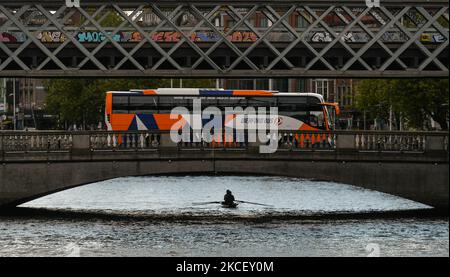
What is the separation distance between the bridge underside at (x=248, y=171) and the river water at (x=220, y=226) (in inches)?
48.3

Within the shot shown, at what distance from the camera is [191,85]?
140m

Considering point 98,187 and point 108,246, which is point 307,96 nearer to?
point 98,187

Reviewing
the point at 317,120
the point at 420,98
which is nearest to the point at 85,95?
the point at 420,98

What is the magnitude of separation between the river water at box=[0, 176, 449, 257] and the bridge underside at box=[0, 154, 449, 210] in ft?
4.02

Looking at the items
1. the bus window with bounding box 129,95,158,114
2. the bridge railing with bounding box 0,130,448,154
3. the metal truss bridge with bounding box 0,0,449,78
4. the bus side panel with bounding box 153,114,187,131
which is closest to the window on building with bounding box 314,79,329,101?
the bus side panel with bounding box 153,114,187,131

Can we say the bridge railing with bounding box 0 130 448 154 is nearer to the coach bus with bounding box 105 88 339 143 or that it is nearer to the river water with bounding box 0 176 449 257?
the river water with bounding box 0 176 449 257

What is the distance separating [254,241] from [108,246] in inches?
205

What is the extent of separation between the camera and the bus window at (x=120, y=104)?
8525 cm

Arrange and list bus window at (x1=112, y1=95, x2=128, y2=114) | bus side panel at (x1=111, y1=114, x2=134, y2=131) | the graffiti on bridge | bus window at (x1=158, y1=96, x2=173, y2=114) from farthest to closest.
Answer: bus window at (x1=158, y1=96, x2=173, y2=114) < bus window at (x1=112, y1=95, x2=128, y2=114) < bus side panel at (x1=111, y1=114, x2=134, y2=131) < the graffiti on bridge

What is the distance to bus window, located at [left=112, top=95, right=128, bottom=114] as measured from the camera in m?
85.2

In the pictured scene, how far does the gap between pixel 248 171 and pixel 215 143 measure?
1950mm

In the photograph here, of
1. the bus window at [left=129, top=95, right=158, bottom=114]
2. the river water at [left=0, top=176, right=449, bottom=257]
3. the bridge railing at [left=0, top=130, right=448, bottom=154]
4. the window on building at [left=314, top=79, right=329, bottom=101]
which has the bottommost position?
the river water at [left=0, top=176, right=449, bottom=257]

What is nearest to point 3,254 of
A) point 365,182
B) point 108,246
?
point 108,246

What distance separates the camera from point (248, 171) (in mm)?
59219
